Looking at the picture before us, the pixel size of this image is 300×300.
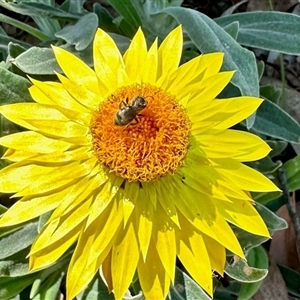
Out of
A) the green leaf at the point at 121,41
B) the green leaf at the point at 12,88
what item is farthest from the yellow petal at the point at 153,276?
the green leaf at the point at 121,41

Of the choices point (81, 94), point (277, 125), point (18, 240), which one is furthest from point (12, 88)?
point (277, 125)

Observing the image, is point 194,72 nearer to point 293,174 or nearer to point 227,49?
point 227,49

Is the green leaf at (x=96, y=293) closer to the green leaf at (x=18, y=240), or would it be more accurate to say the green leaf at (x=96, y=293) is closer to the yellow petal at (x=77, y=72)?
the green leaf at (x=18, y=240)

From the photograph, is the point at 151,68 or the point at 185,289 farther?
the point at 185,289

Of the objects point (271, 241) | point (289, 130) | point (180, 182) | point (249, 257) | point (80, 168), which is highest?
point (80, 168)

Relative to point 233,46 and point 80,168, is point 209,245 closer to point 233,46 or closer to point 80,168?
point 80,168

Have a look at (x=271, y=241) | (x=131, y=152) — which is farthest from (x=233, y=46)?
(x=271, y=241)
